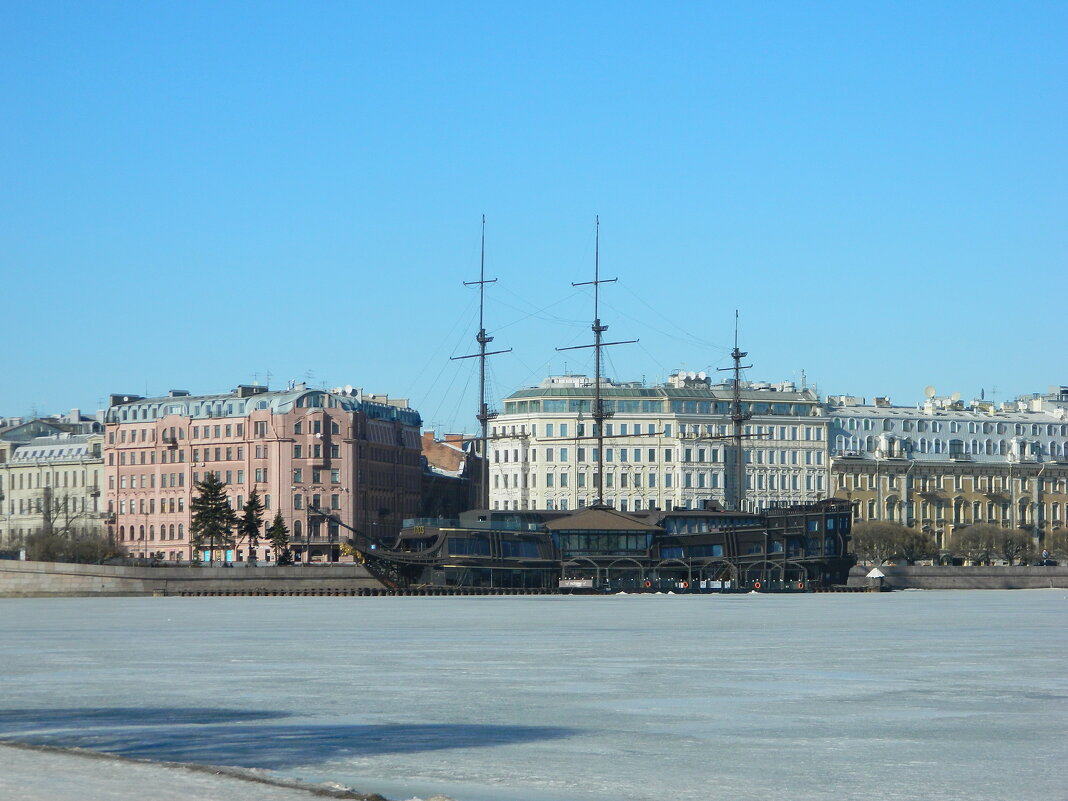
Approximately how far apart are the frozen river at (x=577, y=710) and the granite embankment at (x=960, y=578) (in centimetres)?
7927

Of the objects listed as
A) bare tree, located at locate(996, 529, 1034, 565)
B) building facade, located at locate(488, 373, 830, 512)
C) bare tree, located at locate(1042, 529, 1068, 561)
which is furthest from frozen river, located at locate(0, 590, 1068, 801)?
bare tree, located at locate(1042, 529, 1068, 561)

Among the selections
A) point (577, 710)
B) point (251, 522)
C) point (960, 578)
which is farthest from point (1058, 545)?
point (577, 710)

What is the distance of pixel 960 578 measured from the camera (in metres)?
122

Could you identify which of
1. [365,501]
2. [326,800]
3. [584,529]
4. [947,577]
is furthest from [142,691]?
[365,501]

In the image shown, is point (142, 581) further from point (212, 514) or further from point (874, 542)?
point (874, 542)

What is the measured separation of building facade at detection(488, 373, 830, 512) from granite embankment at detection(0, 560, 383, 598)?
40402 mm

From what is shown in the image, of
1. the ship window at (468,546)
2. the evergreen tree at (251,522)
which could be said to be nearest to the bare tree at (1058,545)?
the ship window at (468,546)

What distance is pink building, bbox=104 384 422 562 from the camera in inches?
5438

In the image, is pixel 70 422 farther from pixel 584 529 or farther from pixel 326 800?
pixel 326 800

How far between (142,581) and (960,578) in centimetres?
5489

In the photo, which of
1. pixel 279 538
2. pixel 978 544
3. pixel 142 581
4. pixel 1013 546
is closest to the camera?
pixel 142 581

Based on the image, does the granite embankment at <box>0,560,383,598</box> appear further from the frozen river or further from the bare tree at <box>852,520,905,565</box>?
the frozen river

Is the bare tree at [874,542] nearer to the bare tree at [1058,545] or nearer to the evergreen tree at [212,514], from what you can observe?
the bare tree at [1058,545]

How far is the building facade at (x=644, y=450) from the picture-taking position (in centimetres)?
14675
